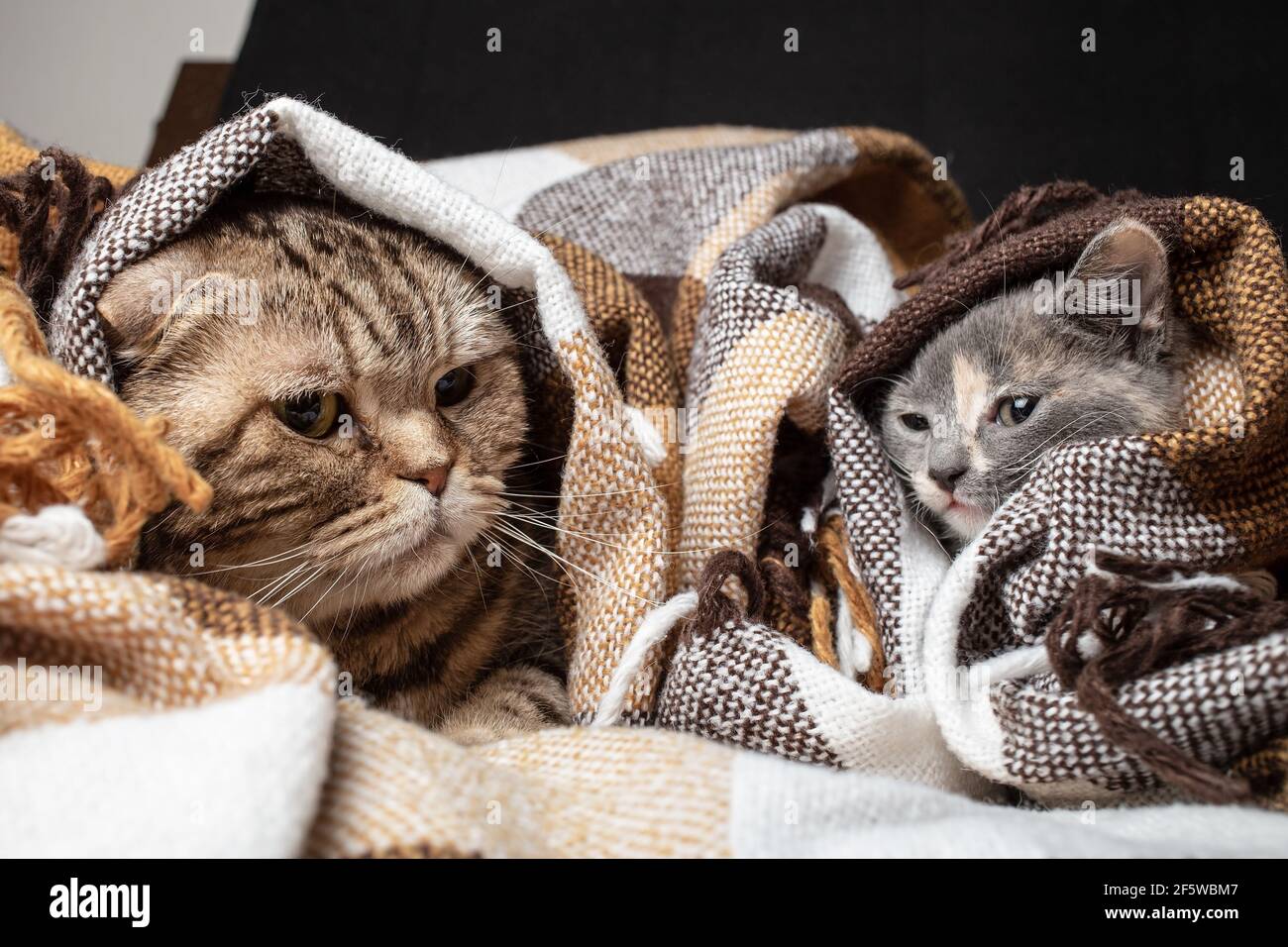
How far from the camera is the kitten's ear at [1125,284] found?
865 mm

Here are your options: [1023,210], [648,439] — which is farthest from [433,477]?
[1023,210]

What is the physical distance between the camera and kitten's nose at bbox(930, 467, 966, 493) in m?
0.97

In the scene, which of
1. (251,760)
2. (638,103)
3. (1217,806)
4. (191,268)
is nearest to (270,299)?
(191,268)

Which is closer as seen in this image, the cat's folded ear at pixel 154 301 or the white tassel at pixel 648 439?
the cat's folded ear at pixel 154 301

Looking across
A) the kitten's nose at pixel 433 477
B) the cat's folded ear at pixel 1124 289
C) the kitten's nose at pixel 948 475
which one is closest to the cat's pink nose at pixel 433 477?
the kitten's nose at pixel 433 477

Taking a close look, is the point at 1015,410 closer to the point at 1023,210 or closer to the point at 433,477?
the point at 1023,210

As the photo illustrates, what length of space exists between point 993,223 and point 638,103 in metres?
0.93

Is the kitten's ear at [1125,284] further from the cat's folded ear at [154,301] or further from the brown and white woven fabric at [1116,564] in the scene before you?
the cat's folded ear at [154,301]

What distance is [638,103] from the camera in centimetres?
177

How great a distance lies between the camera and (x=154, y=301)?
81 cm

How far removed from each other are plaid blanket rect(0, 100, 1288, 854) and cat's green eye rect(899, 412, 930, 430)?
4cm

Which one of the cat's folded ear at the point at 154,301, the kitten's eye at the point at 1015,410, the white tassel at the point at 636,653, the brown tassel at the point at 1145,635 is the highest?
the cat's folded ear at the point at 154,301

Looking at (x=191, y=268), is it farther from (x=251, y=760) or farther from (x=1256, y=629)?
(x=1256, y=629)

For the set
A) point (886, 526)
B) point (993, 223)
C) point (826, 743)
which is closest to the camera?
point (826, 743)
